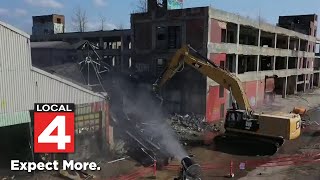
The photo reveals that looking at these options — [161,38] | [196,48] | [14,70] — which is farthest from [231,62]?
[14,70]

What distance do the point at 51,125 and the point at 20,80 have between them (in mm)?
2813

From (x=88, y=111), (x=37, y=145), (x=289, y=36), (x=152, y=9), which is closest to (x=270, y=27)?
(x=289, y=36)

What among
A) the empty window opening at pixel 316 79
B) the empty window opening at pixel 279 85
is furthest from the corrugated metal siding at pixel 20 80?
the empty window opening at pixel 316 79

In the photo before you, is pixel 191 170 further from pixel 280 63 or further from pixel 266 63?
pixel 280 63

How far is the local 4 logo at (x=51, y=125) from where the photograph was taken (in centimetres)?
1619

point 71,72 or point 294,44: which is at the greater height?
point 294,44

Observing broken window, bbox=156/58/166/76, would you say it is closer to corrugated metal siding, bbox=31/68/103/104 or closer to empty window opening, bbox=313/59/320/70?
corrugated metal siding, bbox=31/68/103/104

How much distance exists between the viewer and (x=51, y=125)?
1548 cm

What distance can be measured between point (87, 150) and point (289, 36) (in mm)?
40917

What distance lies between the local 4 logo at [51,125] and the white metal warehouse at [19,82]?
0.42 m

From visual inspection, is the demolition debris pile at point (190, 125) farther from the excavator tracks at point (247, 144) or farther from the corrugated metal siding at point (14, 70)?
the corrugated metal siding at point (14, 70)

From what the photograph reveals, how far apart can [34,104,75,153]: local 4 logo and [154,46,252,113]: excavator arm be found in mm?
10430

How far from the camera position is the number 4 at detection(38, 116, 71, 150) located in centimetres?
1555

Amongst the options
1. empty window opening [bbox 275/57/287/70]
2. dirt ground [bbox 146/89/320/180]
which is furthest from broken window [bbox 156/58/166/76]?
empty window opening [bbox 275/57/287/70]
